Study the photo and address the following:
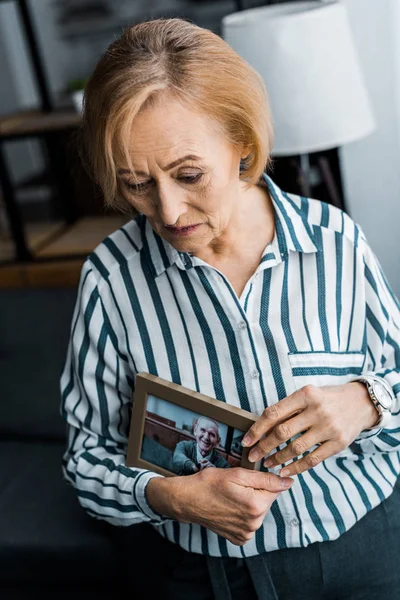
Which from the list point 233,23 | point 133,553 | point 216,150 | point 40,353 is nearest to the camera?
point 216,150

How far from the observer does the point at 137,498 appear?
44.7 inches

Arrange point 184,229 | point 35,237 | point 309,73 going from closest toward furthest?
point 184,229 < point 309,73 < point 35,237

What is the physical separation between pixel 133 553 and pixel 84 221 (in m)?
1.65

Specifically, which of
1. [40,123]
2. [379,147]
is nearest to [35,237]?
[40,123]

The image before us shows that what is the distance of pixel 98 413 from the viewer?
123 centimetres

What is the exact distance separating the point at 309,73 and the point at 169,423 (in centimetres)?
99

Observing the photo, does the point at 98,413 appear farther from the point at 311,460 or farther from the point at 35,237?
the point at 35,237

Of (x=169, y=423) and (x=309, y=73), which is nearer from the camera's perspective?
(x=169, y=423)

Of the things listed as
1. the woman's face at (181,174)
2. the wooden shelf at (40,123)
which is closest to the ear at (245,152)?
the woman's face at (181,174)

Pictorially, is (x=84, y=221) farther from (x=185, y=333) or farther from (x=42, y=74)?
(x=185, y=333)

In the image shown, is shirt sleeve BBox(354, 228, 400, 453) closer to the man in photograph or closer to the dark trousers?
the dark trousers

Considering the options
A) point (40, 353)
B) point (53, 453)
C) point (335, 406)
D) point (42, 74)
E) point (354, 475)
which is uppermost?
point (42, 74)

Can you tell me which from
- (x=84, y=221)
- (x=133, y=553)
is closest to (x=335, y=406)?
(x=133, y=553)

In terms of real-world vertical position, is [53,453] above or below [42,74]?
below
